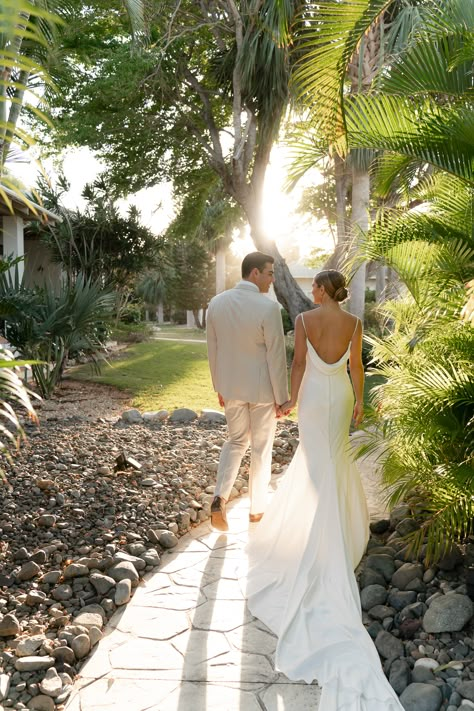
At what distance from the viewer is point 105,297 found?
10703 mm

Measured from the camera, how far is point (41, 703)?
3.03 m

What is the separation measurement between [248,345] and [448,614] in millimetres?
2299

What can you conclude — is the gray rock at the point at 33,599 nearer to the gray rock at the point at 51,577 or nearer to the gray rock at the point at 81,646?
the gray rock at the point at 51,577

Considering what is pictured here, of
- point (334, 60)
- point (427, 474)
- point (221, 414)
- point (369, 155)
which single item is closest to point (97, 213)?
point (369, 155)

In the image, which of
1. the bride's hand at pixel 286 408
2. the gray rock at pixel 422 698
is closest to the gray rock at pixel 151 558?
the bride's hand at pixel 286 408

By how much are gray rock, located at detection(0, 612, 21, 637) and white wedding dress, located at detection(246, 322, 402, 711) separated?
130cm

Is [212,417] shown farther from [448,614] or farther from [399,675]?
[399,675]

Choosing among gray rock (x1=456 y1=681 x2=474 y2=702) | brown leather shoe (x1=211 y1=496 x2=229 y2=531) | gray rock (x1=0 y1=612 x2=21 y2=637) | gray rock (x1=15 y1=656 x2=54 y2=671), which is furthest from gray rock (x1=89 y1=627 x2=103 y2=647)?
gray rock (x1=456 y1=681 x2=474 y2=702)

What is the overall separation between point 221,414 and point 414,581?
18.9 ft

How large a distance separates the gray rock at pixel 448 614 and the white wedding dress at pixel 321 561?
0.35m

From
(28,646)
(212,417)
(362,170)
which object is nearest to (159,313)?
(362,170)

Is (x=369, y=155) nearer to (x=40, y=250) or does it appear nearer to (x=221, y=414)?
(x=221, y=414)

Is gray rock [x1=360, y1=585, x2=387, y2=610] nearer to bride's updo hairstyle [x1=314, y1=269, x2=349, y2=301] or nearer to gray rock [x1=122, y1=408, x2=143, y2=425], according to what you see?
bride's updo hairstyle [x1=314, y1=269, x2=349, y2=301]

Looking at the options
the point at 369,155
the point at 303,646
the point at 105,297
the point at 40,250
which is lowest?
the point at 303,646
